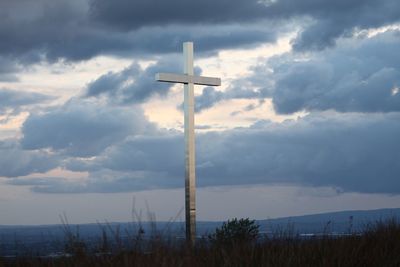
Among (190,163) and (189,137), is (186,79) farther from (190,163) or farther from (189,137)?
(190,163)

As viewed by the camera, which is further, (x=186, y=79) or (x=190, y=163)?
(x=186, y=79)

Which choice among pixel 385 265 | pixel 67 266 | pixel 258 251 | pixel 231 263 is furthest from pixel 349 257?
pixel 67 266

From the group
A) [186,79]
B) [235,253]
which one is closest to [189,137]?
[186,79]

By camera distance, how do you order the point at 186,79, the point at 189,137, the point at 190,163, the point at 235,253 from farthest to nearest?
1. the point at 186,79
2. the point at 189,137
3. the point at 190,163
4. the point at 235,253

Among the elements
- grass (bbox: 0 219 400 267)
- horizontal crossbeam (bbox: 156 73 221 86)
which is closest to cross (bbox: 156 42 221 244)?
horizontal crossbeam (bbox: 156 73 221 86)

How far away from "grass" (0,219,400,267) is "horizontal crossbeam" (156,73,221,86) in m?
5.35

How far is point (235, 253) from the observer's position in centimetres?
931

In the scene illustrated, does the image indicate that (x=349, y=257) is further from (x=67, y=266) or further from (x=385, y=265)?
(x=67, y=266)

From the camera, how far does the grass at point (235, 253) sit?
877cm

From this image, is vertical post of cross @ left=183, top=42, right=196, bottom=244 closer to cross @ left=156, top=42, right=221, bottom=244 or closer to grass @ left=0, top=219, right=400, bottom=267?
cross @ left=156, top=42, right=221, bottom=244

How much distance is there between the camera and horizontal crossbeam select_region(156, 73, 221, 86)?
50.7 feet

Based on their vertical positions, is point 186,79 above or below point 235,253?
above

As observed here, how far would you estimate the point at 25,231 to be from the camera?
9594 millimetres

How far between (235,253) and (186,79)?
734 centimetres
